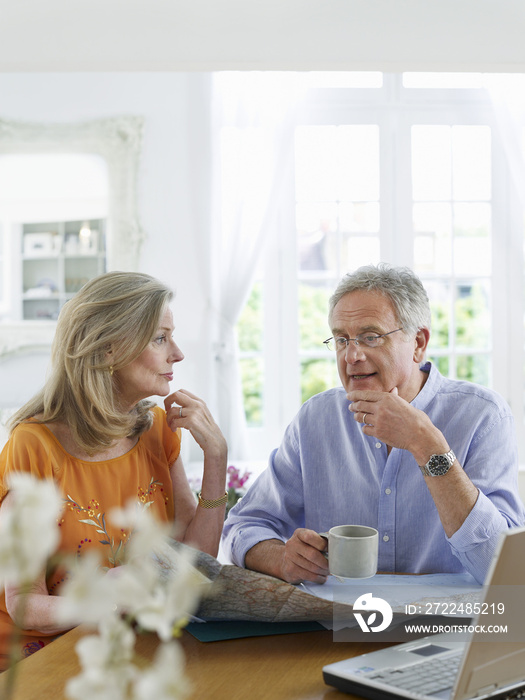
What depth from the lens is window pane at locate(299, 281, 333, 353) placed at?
3.89 m

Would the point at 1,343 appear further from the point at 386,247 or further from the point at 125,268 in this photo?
the point at 386,247

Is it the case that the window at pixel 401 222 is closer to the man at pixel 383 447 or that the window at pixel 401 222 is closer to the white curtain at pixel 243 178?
the white curtain at pixel 243 178

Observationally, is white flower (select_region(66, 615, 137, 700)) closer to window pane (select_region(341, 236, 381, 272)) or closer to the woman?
the woman

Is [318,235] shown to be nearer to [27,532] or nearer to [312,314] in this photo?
[312,314]

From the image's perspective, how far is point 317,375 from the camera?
4.00 metres

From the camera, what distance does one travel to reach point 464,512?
4.42 feet

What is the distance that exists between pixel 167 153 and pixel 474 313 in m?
1.94

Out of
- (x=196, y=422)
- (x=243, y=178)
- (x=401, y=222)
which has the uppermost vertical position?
(x=243, y=178)

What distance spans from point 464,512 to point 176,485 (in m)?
0.80

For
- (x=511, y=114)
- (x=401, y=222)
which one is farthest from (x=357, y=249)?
(x=511, y=114)

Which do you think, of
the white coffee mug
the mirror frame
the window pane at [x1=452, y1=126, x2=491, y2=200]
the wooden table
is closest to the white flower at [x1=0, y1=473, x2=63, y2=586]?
the wooden table

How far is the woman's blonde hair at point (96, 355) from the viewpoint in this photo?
1.66m

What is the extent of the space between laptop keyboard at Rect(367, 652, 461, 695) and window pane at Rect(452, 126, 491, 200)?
332 cm

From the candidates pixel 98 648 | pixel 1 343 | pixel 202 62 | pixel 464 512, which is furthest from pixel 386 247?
pixel 98 648
